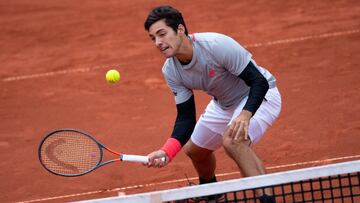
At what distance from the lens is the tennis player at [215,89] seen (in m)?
5.21

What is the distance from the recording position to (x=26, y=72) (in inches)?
413

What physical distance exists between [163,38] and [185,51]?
8.5 inches

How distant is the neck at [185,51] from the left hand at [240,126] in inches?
21.3

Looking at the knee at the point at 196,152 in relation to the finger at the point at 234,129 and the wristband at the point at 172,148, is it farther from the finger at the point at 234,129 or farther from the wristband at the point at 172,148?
the finger at the point at 234,129

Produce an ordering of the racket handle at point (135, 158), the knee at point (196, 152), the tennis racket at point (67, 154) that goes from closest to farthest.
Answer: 1. the racket handle at point (135, 158)
2. the tennis racket at point (67, 154)
3. the knee at point (196, 152)

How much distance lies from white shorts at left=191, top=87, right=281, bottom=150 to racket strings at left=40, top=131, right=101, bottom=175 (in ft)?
2.77

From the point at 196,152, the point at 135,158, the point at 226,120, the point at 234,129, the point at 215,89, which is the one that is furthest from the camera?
the point at 196,152

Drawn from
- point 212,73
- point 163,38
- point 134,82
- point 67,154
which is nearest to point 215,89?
point 212,73

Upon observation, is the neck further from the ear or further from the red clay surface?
the red clay surface

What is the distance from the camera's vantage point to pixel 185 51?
536cm

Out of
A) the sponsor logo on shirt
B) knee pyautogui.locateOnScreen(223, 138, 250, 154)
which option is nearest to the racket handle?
knee pyautogui.locateOnScreen(223, 138, 250, 154)

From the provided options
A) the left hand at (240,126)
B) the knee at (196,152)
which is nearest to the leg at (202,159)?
the knee at (196,152)

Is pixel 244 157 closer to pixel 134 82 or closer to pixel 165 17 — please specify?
pixel 165 17

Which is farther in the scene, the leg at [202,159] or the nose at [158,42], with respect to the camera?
the leg at [202,159]
